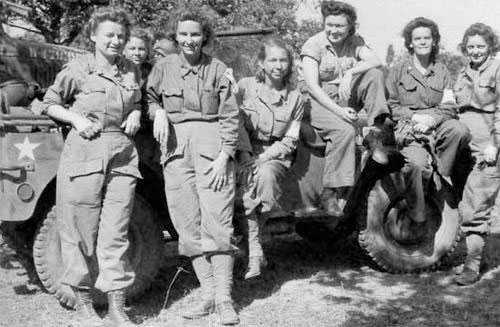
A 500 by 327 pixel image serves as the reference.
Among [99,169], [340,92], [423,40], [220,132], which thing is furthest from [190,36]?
[423,40]

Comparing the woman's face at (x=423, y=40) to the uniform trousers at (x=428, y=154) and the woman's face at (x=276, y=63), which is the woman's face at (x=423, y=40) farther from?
the woman's face at (x=276, y=63)

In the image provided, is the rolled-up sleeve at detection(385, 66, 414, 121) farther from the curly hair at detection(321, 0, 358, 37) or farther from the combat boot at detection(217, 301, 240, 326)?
the combat boot at detection(217, 301, 240, 326)

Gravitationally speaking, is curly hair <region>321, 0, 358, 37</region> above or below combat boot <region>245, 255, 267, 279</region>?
above

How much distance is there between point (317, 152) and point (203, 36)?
3.94 ft

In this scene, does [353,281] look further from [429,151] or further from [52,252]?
[52,252]

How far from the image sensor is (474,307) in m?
5.18

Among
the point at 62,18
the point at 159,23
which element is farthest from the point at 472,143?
the point at 62,18

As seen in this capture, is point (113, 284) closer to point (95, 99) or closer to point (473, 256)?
point (95, 99)

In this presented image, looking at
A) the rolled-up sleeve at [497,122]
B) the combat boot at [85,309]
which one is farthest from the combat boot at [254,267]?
the rolled-up sleeve at [497,122]

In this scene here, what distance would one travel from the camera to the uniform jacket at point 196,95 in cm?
482

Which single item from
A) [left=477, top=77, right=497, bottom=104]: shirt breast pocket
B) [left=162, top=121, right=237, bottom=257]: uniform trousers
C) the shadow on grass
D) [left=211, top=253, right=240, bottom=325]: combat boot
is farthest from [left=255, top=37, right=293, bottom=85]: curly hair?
the shadow on grass

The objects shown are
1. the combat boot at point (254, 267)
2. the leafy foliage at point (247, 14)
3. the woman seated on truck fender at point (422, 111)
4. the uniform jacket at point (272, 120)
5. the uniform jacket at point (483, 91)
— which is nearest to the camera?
the combat boot at point (254, 267)

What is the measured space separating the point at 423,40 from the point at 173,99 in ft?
6.87

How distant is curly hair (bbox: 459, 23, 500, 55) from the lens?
225 inches
